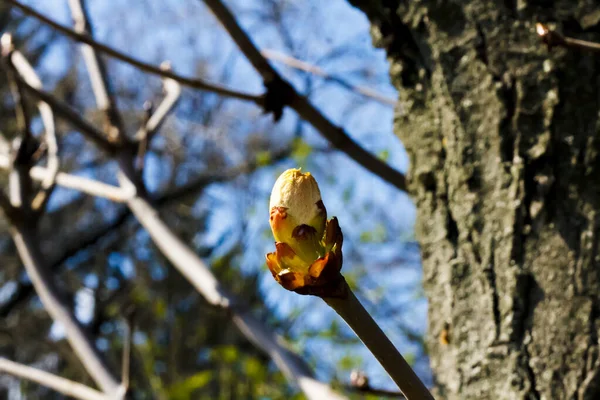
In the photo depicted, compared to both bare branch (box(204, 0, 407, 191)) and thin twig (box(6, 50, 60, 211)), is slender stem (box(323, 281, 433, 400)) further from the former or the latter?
thin twig (box(6, 50, 60, 211))

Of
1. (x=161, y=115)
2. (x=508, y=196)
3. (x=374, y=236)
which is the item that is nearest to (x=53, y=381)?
(x=161, y=115)

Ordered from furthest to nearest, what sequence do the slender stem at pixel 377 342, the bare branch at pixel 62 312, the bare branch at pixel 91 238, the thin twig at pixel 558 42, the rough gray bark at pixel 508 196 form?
the bare branch at pixel 91 238, the bare branch at pixel 62 312, the rough gray bark at pixel 508 196, the thin twig at pixel 558 42, the slender stem at pixel 377 342

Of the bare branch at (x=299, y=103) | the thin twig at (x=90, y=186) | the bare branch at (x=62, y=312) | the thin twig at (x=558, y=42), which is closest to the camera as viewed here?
the thin twig at (x=558, y=42)

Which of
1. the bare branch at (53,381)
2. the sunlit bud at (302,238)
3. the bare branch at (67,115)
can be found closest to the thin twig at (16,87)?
the bare branch at (67,115)

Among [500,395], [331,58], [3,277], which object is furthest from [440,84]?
[3,277]

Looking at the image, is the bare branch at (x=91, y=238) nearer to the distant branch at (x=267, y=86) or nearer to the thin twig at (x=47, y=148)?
the thin twig at (x=47, y=148)

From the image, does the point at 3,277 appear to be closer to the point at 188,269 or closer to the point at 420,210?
the point at 188,269
